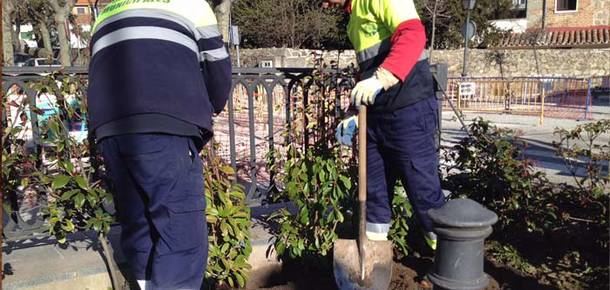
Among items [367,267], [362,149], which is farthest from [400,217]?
[362,149]

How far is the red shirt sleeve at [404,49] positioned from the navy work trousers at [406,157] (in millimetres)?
262

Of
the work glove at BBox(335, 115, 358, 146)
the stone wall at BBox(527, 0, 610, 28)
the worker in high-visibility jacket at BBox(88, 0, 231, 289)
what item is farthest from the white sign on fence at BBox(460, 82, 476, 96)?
the stone wall at BBox(527, 0, 610, 28)

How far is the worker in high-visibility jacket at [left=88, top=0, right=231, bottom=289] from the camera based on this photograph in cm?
198

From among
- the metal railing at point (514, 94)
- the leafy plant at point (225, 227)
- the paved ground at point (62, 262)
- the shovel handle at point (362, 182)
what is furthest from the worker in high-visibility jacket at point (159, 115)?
the metal railing at point (514, 94)

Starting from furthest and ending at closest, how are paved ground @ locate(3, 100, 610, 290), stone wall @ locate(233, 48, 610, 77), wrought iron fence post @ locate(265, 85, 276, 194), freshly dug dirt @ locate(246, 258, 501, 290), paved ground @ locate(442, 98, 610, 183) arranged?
1. stone wall @ locate(233, 48, 610, 77)
2. paved ground @ locate(442, 98, 610, 183)
3. wrought iron fence post @ locate(265, 85, 276, 194)
4. freshly dug dirt @ locate(246, 258, 501, 290)
5. paved ground @ locate(3, 100, 610, 290)

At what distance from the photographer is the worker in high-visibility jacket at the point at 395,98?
8.40 ft

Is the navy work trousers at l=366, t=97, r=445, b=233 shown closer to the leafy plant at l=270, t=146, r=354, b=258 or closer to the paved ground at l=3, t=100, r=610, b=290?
the leafy plant at l=270, t=146, r=354, b=258

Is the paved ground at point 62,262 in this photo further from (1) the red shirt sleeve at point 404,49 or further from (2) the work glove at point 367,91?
(1) the red shirt sleeve at point 404,49

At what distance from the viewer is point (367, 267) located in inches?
114

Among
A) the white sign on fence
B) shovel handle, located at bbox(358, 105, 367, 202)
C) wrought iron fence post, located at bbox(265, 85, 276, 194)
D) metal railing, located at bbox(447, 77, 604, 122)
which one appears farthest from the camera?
the white sign on fence

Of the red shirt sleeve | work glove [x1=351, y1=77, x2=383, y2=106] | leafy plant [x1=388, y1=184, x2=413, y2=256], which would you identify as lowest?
leafy plant [x1=388, y1=184, x2=413, y2=256]

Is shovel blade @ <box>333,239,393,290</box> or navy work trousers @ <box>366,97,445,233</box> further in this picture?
shovel blade @ <box>333,239,393,290</box>

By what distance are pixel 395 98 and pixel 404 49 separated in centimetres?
29

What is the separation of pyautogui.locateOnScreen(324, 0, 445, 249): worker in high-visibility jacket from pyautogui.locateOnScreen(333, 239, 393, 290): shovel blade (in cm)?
12
